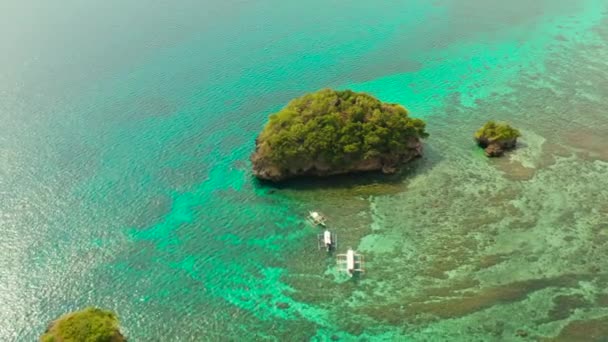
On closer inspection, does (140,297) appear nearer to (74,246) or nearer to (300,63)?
(74,246)

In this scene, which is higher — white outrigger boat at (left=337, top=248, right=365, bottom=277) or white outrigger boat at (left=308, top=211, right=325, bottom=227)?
white outrigger boat at (left=308, top=211, right=325, bottom=227)

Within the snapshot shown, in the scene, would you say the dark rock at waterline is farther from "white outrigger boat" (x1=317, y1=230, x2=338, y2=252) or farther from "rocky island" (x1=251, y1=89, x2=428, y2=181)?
"rocky island" (x1=251, y1=89, x2=428, y2=181)

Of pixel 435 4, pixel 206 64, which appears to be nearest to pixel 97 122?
pixel 206 64

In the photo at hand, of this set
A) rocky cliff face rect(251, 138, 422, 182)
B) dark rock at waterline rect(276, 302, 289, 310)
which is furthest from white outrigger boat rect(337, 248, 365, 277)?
rocky cliff face rect(251, 138, 422, 182)

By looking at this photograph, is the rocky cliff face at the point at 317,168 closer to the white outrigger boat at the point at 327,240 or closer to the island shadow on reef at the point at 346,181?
the island shadow on reef at the point at 346,181

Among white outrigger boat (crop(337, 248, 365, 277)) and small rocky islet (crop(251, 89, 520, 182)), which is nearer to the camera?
white outrigger boat (crop(337, 248, 365, 277))
